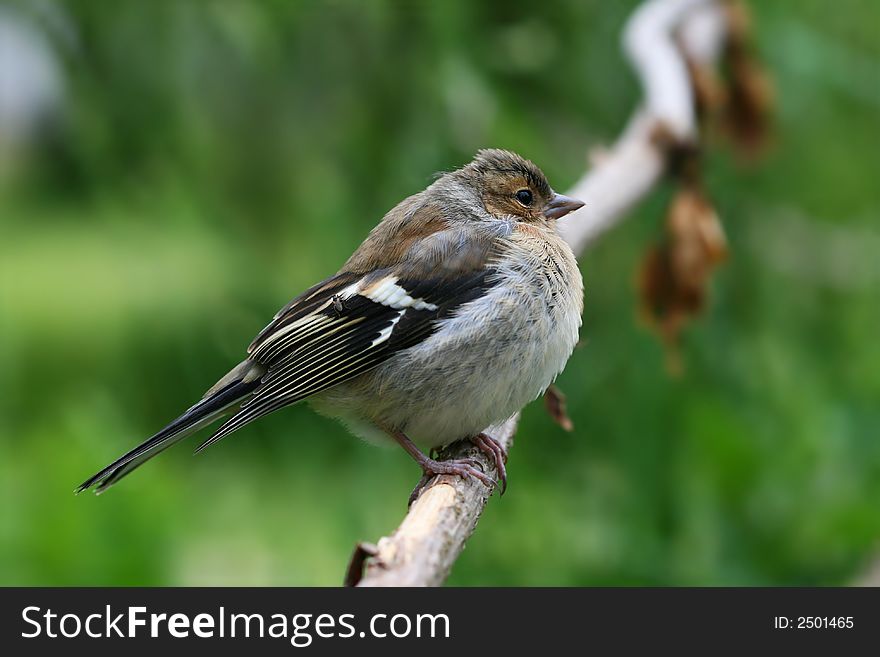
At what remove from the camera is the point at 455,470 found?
8.86 ft

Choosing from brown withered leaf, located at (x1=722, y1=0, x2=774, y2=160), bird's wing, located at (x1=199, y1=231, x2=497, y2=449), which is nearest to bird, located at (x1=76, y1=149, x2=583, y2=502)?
bird's wing, located at (x1=199, y1=231, x2=497, y2=449)

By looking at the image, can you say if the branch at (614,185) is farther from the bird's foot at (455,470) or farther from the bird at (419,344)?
the bird at (419,344)

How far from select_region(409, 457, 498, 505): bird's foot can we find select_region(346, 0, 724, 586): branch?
32 mm

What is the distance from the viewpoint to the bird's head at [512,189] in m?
3.48

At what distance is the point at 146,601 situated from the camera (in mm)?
3127

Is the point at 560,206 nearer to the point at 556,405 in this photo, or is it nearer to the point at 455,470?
the point at 556,405

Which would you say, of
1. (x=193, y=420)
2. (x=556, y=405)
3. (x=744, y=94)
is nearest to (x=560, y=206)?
(x=556, y=405)

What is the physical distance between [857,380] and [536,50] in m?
1.71

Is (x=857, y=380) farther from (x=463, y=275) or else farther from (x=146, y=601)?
(x=146, y=601)

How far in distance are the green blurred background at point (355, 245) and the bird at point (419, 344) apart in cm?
77

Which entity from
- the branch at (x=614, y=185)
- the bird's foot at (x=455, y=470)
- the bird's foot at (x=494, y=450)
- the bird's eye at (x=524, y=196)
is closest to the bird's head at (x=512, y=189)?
the bird's eye at (x=524, y=196)

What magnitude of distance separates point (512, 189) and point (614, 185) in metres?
0.31

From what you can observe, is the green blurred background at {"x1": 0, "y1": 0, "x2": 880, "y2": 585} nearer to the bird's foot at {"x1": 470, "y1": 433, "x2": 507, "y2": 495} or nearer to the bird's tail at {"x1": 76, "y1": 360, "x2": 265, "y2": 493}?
the bird's foot at {"x1": 470, "y1": 433, "x2": 507, "y2": 495}

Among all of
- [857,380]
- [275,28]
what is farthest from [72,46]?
[857,380]
